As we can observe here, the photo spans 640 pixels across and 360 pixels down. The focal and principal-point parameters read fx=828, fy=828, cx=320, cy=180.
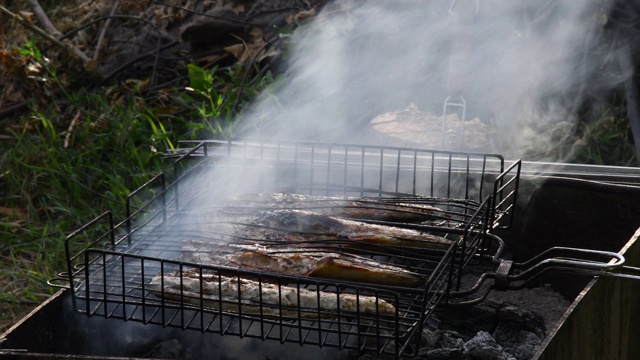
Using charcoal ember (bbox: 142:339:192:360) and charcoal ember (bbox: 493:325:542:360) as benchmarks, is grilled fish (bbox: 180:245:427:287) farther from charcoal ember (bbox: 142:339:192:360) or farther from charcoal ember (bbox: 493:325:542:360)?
charcoal ember (bbox: 493:325:542:360)

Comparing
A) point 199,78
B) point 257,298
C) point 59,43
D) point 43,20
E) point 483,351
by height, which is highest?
point 43,20

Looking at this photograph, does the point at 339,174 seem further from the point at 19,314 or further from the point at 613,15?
the point at 613,15

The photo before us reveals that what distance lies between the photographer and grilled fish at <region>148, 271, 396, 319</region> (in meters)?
2.48

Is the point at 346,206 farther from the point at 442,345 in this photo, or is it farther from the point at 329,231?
the point at 442,345

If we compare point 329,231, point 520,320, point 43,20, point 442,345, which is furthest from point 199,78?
point 442,345

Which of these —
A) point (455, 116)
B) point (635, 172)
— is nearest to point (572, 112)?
point (455, 116)

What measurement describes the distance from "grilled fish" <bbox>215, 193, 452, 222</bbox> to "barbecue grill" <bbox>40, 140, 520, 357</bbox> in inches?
2.4

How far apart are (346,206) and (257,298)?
2.64 feet

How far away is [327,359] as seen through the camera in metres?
2.96

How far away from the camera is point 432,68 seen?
645 cm

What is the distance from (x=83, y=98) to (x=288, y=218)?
14.8ft

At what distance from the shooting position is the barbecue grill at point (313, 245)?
8.13ft

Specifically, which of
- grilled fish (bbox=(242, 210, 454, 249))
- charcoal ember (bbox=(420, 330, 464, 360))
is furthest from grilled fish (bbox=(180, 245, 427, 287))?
charcoal ember (bbox=(420, 330, 464, 360))

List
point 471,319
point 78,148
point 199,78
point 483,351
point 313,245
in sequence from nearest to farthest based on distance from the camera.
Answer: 1. point 483,351
2. point 313,245
3. point 471,319
4. point 199,78
5. point 78,148
